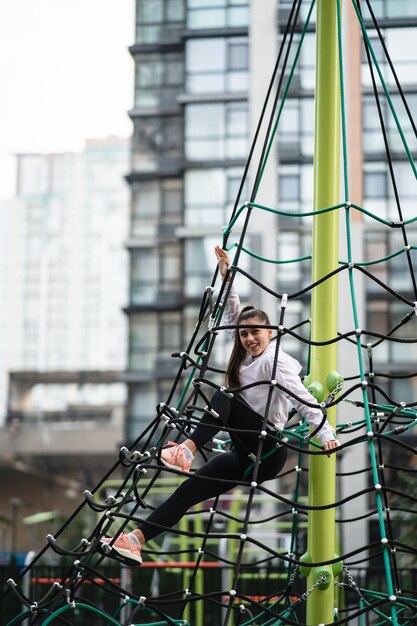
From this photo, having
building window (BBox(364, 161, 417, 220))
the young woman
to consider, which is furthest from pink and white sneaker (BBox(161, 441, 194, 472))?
building window (BBox(364, 161, 417, 220))

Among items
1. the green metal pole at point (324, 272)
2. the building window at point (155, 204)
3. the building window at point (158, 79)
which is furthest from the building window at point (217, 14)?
the green metal pole at point (324, 272)

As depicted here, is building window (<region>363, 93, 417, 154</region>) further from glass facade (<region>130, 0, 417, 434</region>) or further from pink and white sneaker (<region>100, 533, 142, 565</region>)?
pink and white sneaker (<region>100, 533, 142, 565</region>)

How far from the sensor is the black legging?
11.0ft

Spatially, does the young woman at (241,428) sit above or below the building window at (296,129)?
below

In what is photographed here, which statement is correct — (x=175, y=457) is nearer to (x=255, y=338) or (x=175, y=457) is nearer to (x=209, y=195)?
(x=255, y=338)

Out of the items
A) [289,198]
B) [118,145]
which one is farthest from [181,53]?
[118,145]

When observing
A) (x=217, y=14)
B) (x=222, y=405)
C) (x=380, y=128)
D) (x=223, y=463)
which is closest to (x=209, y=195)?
(x=217, y=14)

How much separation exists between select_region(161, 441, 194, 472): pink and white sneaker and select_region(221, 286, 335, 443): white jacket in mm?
346

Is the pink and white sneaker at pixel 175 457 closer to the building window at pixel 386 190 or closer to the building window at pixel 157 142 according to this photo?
the building window at pixel 386 190

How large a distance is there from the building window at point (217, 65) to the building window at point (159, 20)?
652 mm

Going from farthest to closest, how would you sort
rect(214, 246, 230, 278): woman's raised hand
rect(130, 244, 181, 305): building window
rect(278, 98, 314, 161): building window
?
rect(130, 244, 181, 305): building window < rect(278, 98, 314, 161): building window < rect(214, 246, 230, 278): woman's raised hand

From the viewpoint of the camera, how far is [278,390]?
351 cm

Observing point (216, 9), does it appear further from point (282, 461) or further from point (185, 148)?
point (282, 461)

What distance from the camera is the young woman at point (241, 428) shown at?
10.7 feet
